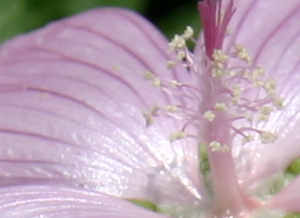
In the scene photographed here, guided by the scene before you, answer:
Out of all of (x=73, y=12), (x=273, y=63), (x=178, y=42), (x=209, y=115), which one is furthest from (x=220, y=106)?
(x=73, y=12)

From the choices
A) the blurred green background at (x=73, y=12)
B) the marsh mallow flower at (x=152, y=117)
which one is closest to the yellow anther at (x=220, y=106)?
the marsh mallow flower at (x=152, y=117)

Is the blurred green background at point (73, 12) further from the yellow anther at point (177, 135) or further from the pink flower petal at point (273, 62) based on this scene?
the yellow anther at point (177, 135)

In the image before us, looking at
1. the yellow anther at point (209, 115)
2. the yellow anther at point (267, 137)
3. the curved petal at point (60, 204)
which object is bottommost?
the curved petal at point (60, 204)

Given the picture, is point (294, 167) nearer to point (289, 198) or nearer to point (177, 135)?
point (289, 198)

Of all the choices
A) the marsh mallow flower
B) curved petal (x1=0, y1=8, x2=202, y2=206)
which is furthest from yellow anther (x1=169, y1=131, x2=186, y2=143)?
curved petal (x1=0, y1=8, x2=202, y2=206)

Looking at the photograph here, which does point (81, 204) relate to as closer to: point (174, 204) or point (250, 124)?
point (174, 204)

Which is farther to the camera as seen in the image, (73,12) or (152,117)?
(73,12)

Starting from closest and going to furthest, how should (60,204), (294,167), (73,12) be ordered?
(60,204)
(294,167)
(73,12)
